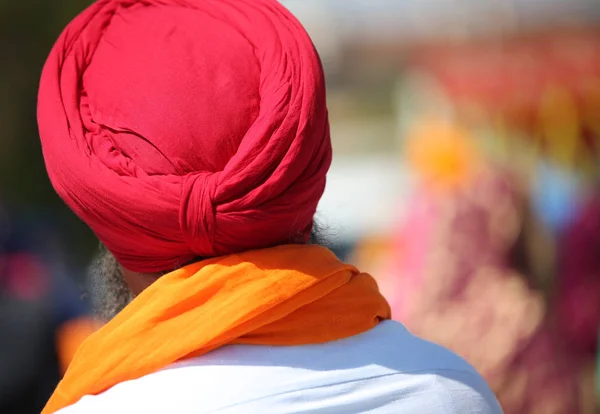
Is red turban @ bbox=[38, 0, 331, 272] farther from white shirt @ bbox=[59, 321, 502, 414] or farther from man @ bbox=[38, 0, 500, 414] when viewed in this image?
white shirt @ bbox=[59, 321, 502, 414]

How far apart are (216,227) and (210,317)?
118 millimetres

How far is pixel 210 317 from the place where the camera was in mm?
1036

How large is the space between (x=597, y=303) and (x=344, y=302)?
2.53 metres

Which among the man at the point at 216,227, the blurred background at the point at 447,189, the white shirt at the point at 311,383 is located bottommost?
the blurred background at the point at 447,189

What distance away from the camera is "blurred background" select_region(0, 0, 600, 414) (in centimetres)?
316

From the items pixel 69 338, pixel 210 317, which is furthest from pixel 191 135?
pixel 69 338

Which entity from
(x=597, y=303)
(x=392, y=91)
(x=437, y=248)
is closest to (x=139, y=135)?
(x=437, y=248)

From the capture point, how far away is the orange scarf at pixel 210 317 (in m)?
1.03

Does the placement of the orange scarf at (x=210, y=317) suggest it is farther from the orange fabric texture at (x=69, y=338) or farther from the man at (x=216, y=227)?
the orange fabric texture at (x=69, y=338)

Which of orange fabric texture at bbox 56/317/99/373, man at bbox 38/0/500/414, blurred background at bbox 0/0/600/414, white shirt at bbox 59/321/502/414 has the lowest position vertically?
orange fabric texture at bbox 56/317/99/373

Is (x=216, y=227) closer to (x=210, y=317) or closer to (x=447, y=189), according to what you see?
(x=210, y=317)

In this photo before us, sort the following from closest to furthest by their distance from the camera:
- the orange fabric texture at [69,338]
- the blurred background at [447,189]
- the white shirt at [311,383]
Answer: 1. the white shirt at [311,383]
2. the blurred background at [447,189]
3. the orange fabric texture at [69,338]

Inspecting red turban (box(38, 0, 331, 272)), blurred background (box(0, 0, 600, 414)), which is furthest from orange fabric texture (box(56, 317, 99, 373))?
red turban (box(38, 0, 331, 272))

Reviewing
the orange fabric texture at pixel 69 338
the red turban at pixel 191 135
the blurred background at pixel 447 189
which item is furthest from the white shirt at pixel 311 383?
the orange fabric texture at pixel 69 338
